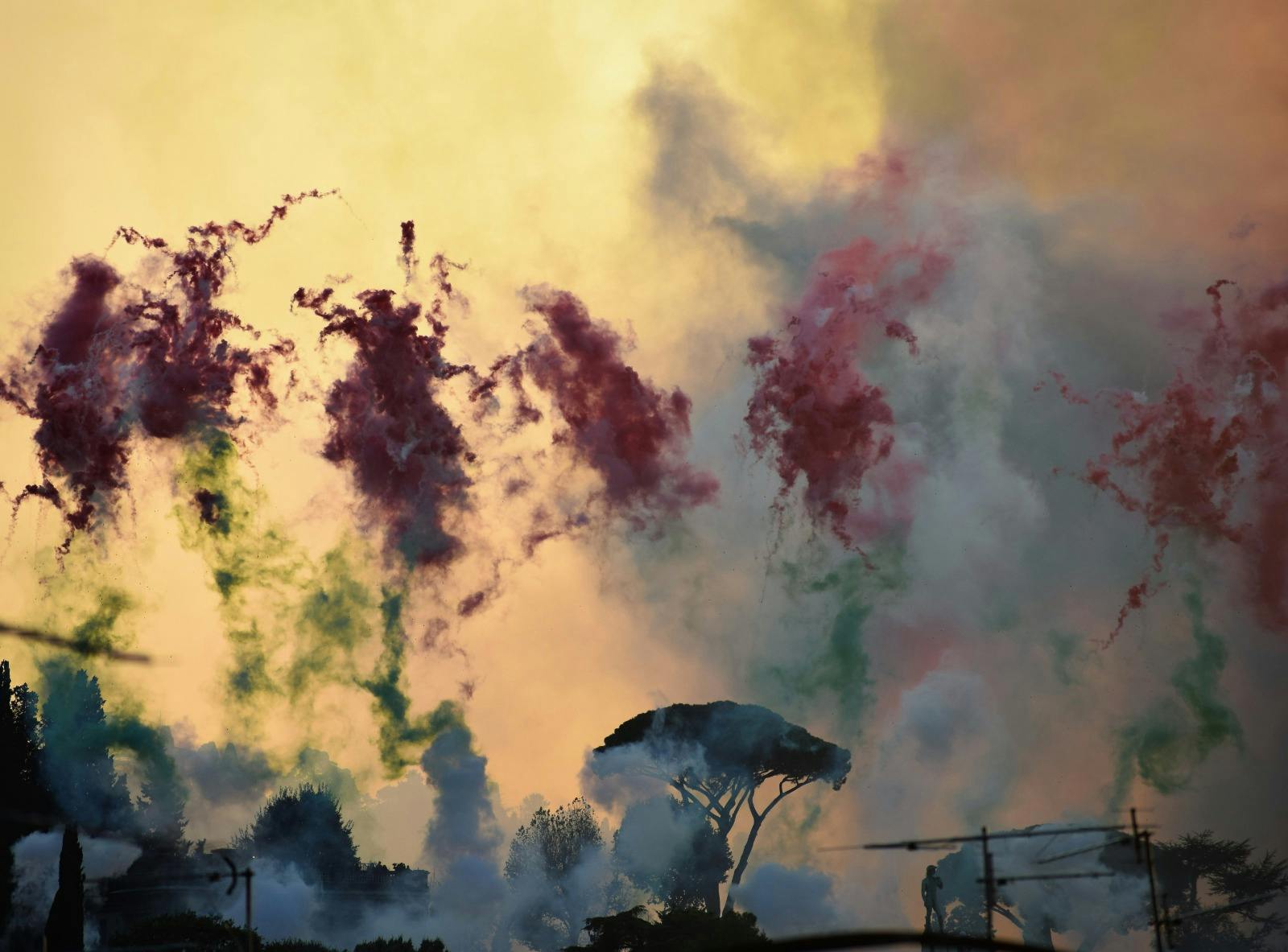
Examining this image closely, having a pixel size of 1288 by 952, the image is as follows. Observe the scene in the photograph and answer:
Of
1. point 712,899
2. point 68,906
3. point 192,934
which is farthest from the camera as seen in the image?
point 712,899

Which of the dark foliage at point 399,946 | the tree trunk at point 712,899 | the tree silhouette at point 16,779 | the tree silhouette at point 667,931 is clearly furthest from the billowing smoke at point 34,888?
the tree trunk at point 712,899

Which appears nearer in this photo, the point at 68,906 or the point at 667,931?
the point at 68,906

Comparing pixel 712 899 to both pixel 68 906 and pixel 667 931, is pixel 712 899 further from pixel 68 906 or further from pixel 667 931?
pixel 68 906

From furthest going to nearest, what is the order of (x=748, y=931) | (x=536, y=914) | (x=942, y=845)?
(x=536, y=914), (x=748, y=931), (x=942, y=845)

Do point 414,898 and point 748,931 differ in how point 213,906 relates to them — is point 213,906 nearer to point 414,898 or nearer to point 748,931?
point 414,898

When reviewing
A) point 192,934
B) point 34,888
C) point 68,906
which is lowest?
point 192,934

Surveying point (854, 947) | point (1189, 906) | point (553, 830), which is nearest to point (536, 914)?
point (553, 830)

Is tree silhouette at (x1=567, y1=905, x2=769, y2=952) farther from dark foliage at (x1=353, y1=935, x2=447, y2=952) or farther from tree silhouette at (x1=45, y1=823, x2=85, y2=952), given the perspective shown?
tree silhouette at (x1=45, y1=823, x2=85, y2=952)

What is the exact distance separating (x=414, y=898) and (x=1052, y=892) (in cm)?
5016

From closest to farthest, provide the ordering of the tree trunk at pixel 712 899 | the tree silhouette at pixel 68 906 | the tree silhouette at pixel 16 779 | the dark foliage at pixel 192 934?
the dark foliage at pixel 192 934, the tree silhouette at pixel 68 906, the tree silhouette at pixel 16 779, the tree trunk at pixel 712 899

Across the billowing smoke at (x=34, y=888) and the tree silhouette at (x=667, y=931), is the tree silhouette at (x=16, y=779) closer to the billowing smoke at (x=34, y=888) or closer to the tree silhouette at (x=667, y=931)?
the billowing smoke at (x=34, y=888)

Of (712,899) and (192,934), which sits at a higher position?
(712,899)

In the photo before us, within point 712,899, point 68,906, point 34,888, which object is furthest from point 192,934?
point 712,899

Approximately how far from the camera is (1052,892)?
109m
